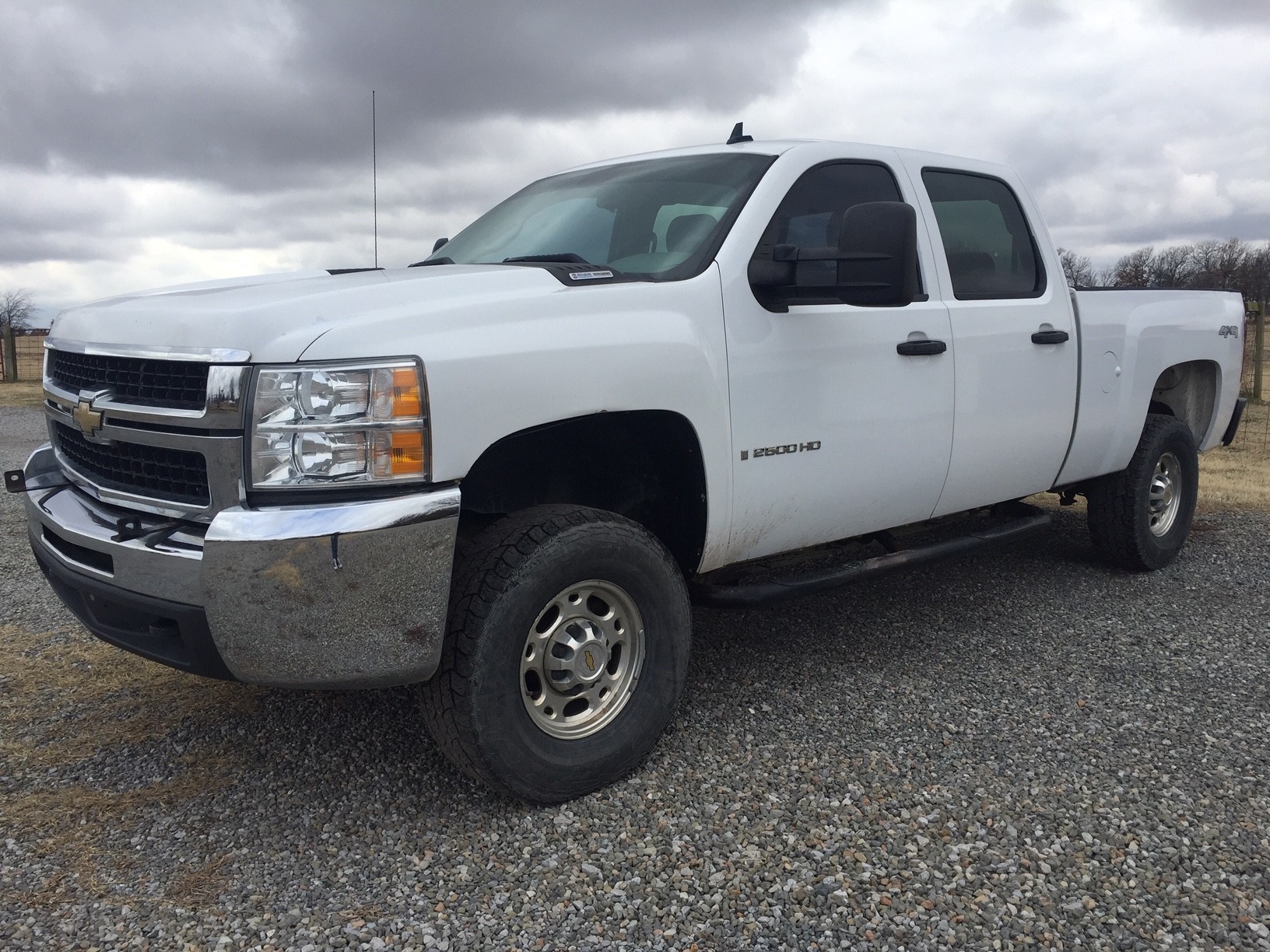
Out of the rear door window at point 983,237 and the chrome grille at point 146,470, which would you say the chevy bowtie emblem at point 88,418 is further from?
the rear door window at point 983,237

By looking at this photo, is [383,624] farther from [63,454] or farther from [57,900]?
[63,454]

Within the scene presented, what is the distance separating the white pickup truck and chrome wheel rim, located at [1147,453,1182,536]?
1.44m

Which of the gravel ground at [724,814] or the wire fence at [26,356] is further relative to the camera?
the wire fence at [26,356]

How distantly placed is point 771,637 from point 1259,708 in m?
1.85

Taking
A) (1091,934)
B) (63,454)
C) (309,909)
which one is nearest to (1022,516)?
(1091,934)

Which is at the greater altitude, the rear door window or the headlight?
the rear door window

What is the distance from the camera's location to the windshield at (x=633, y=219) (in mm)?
3496

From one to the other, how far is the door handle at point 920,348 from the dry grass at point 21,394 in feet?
51.0

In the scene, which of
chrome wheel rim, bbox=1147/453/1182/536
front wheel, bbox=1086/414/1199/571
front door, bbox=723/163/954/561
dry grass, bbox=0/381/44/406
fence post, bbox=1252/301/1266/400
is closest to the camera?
front door, bbox=723/163/954/561

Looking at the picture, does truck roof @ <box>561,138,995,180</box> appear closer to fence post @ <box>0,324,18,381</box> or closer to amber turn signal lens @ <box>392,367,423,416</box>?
amber turn signal lens @ <box>392,367,423,416</box>

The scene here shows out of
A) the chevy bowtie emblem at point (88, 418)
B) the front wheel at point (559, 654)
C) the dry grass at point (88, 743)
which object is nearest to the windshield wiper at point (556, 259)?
the front wheel at point (559, 654)

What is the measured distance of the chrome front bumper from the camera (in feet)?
8.22

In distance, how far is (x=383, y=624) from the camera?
2633 mm

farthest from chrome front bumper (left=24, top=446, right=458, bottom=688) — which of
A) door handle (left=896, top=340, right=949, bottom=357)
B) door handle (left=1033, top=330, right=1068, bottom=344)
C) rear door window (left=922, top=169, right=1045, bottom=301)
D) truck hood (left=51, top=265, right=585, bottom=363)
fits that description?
door handle (left=1033, top=330, right=1068, bottom=344)
